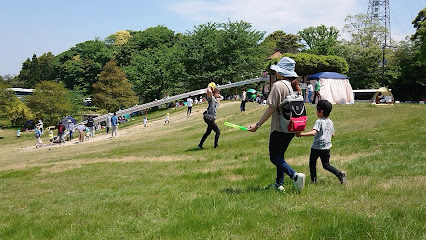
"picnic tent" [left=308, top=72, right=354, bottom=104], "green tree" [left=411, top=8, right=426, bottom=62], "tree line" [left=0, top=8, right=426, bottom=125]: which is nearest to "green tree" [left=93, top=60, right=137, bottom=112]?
"tree line" [left=0, top=8, right=426, bottom=125]

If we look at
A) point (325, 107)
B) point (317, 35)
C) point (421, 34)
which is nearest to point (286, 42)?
point (317, 35)

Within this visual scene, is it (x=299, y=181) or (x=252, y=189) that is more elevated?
(x=299, y=181)

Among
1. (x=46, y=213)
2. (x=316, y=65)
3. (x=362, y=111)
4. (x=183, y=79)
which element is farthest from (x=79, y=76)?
Answer: (x=46, y=213)

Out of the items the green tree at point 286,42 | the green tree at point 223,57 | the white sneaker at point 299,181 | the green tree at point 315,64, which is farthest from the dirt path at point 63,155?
the green tree at point 286,42

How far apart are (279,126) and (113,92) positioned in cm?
5010

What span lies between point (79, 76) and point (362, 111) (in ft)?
302

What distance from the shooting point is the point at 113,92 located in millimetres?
52969

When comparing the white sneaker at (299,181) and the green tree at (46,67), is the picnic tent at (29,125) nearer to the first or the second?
the green tree at (46,67)

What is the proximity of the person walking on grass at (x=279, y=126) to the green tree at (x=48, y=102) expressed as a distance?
2127 inches

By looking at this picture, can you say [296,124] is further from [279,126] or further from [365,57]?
[365,57]

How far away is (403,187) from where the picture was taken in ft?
18.1

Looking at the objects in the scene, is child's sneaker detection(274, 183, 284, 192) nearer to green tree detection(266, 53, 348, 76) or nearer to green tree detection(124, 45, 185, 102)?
green tree detection(266, 53, 348, 76)

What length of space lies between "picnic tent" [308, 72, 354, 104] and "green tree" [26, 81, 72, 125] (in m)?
40.6

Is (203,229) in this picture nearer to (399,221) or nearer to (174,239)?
(174,239)
